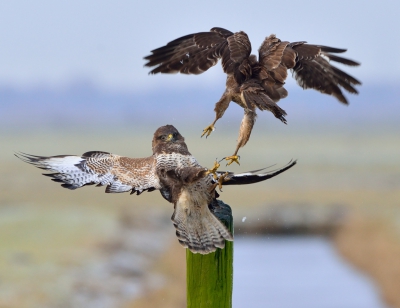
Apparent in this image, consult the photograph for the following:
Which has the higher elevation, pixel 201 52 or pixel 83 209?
pixel 83 209

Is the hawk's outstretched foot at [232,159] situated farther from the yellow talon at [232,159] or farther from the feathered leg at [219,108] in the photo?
the feathered leg at [219,108]

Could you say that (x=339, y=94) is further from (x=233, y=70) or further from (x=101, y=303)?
(x=101, y=303)

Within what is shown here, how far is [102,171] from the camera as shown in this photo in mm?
6859

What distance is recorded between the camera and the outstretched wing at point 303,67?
24.7ft

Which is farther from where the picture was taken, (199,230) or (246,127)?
(246,127)

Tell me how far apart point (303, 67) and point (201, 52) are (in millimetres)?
1195

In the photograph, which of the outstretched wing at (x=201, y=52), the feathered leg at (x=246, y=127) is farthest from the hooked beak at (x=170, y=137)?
the outstretched wing at (x=201, y=52)

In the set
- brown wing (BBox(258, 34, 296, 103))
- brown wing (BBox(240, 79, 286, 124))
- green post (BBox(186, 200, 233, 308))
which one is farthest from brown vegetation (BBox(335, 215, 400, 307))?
green post (BBox(186, 200, 233, 308))

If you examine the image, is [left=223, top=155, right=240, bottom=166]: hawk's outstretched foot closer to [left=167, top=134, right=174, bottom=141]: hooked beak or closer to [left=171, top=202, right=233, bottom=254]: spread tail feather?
[left=167, top=134, right=174, bottom=141]: hooked beak

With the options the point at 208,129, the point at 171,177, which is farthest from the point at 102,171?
the point at 208,129

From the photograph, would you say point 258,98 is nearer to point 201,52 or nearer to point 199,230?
point 201,52

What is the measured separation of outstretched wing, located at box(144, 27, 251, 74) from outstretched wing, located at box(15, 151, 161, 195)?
1.48m

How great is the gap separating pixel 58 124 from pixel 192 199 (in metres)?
130

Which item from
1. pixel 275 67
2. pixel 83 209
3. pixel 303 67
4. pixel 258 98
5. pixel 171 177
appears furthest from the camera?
pixel 83 209
